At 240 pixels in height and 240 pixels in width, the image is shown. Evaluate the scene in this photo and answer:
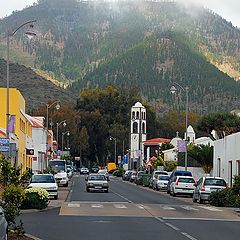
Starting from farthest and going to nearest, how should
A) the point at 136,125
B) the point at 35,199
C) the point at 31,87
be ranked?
the point at 31,87
the point at 136,125
the point at 35,199

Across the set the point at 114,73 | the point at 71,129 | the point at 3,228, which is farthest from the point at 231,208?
the point at 114,73

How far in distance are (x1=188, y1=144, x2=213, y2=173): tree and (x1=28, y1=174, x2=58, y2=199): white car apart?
2572cm

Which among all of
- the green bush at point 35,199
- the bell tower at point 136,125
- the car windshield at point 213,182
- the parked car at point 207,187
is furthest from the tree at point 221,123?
the bell tower at point 136,125

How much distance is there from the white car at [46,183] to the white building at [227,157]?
599 inches

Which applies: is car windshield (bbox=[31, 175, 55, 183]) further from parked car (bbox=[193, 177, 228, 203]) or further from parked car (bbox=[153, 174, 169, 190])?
parked car (bbox=[153, 174, 169, 190])

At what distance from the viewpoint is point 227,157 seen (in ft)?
178

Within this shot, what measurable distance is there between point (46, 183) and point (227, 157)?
1891 centimetres

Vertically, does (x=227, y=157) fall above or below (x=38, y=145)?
below

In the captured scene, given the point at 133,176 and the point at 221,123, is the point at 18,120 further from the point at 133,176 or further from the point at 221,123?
the point at 133,176

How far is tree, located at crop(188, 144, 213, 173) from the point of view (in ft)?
213

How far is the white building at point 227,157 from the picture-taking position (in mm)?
50562

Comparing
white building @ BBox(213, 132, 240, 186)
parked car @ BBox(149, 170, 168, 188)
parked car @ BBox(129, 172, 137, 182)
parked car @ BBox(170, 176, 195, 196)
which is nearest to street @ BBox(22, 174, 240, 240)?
parked car @ BBox(170, 176, 195, 196)

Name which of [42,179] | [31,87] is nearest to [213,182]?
[42,179]

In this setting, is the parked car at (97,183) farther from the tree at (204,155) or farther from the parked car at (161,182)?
the tree at (204,155)
